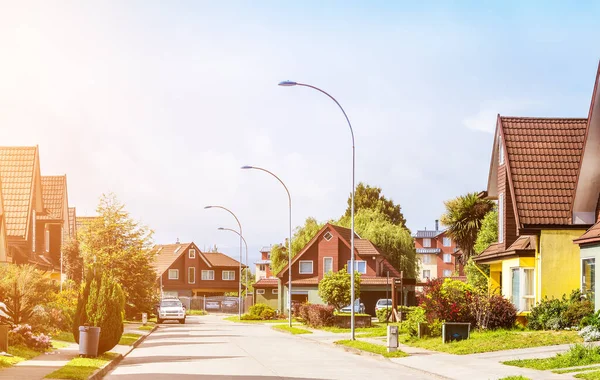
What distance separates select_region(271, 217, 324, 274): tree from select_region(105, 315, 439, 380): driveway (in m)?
60.1

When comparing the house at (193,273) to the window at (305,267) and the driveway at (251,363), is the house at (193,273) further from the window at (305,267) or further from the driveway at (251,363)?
the driveway at (251,363)

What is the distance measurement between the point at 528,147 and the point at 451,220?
960 inches

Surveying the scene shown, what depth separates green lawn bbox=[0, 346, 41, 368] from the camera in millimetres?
21500

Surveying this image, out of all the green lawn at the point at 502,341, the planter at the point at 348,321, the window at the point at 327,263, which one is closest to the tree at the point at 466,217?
the planter at the point at 348,321

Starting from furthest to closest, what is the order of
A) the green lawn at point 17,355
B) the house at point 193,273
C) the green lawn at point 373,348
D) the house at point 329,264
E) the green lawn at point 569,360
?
1. the house at point 193,273
2. the house at point 329,264
3. the green lawn at point 373,348
4. the green lawn at point 569,360
5. the green lawn at point 17,355

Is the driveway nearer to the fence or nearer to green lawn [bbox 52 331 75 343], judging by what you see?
green lawn [bbox 52 331 75 343]

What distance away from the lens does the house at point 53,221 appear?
191ft

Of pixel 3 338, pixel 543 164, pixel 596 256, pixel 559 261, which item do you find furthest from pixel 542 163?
pixel 3 338

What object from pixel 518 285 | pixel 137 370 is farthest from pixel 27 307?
pixel 518 285

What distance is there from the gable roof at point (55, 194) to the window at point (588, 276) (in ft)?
122

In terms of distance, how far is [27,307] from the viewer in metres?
28.8

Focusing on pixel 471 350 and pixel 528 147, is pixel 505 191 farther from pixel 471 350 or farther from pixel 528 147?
pixel 471 350

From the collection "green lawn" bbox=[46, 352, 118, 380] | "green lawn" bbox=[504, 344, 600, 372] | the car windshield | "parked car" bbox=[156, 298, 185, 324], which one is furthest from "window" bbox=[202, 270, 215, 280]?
"green lawn" bbox=[504, 344, 600, 372]

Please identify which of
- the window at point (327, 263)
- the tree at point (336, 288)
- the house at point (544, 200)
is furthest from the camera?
the window at point (327, 263)
